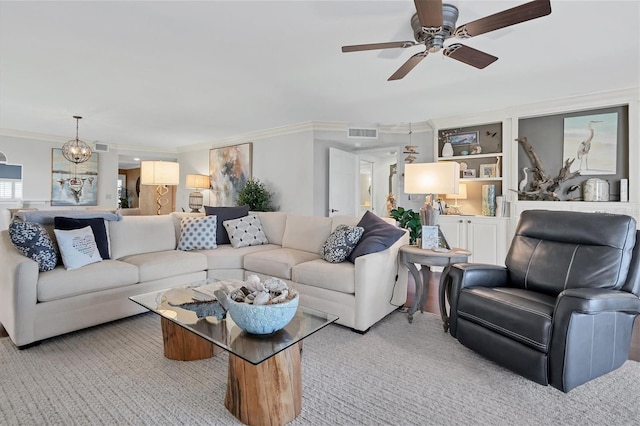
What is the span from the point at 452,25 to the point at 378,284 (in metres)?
1.98

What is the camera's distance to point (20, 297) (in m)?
2.16

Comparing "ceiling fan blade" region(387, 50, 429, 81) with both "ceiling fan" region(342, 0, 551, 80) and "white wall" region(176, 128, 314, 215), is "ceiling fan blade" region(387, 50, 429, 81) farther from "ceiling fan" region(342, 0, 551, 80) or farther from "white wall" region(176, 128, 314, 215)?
"white wall" region(176, 128, 314, 215)

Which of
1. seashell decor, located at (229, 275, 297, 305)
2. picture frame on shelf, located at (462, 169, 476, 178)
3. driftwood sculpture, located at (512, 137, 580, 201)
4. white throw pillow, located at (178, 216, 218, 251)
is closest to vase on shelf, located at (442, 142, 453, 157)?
picture frame on shelf, located at (462, 169, 476, 178)

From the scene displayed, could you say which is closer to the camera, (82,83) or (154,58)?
(154,58)

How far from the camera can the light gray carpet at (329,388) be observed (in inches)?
60.9

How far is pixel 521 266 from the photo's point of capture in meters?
2.40

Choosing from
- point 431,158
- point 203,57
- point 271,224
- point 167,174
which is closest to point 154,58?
point 203,57

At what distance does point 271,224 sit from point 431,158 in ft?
9.66

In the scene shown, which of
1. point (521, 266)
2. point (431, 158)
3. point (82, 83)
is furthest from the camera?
point (431, 158)

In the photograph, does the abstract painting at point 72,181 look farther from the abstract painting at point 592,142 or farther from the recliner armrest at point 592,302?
the abstract painting at point 592,142

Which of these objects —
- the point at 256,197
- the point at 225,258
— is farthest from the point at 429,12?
the point at 256,197

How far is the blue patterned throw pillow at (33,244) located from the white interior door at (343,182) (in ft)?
12.8

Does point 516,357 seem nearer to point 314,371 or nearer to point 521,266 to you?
point 521,266

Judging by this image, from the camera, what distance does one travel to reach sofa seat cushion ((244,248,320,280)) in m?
2.98
